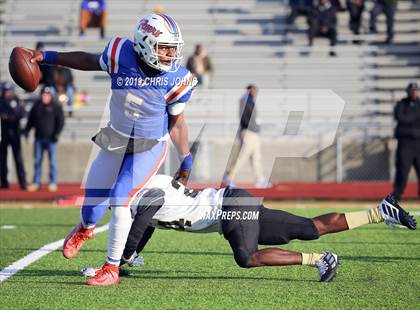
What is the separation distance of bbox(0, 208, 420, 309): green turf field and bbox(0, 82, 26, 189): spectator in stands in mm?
6221

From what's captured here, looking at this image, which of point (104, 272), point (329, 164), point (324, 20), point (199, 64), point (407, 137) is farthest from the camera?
point (324, 20)

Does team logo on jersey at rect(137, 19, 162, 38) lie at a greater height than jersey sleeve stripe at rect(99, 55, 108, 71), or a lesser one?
greater

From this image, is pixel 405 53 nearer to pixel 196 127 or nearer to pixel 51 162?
pixel 196 127

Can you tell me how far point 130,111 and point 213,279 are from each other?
1323 mm

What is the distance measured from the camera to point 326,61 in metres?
19.3

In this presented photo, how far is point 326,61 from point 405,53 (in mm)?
1788

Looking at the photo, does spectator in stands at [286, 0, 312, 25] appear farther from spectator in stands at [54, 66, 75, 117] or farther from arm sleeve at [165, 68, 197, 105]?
arm sleeve at [165, 68, 197, 105]

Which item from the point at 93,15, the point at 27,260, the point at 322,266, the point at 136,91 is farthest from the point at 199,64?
the point at 322,266

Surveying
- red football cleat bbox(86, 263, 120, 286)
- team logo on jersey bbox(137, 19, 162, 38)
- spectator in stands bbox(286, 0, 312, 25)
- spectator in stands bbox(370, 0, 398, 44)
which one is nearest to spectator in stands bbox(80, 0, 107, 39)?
spectator in stands bbox(286, 0, 312, 25)

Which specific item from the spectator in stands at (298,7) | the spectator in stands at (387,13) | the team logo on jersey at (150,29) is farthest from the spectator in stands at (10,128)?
the team logo on jersey at (150,29)

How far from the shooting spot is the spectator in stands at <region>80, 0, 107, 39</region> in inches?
760

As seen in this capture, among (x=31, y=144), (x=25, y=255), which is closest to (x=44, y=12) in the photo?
(x=31, y=144)

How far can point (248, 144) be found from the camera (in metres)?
15.3

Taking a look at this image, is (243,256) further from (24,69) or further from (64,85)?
(64,85)
